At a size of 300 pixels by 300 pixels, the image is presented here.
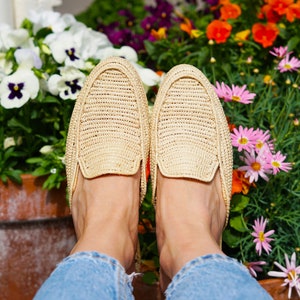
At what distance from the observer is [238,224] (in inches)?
63.0

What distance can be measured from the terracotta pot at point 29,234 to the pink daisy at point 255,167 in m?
0.47

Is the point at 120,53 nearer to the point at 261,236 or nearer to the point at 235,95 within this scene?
the point at 235,95

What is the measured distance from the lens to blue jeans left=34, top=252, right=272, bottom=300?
42.9 inches

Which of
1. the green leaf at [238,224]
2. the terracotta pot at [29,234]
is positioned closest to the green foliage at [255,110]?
the green leaf at [238,224]

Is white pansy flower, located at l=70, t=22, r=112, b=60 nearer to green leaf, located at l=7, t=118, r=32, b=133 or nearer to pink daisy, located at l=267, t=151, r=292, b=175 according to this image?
green leaf, located at l=7, t=118, r=32, b=133

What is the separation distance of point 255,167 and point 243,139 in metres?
0.08

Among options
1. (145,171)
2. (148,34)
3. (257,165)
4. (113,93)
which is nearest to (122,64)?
(113,93)

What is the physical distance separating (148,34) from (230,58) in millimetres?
402

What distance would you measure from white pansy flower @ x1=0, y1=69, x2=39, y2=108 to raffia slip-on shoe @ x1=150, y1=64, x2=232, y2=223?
32cm

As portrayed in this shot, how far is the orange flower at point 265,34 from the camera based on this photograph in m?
2.02

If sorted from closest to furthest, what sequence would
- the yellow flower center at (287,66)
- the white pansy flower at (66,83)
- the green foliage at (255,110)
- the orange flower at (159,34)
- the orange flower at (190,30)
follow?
the green foliage at (255,110)
the white pansy flower at (66,83)
the yellow flower center at (287,66)
the orange flower at (190,30)
the orange flower at (159,34)

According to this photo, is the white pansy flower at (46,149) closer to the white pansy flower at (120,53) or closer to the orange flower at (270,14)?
the white pansy flower at (120,53)

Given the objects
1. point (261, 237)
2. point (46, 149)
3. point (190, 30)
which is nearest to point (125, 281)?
point (261, 237)

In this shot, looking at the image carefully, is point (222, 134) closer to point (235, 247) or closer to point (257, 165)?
point (257, 165)
